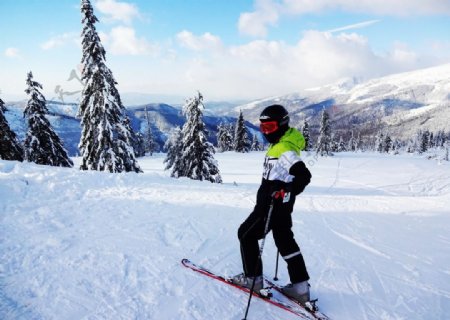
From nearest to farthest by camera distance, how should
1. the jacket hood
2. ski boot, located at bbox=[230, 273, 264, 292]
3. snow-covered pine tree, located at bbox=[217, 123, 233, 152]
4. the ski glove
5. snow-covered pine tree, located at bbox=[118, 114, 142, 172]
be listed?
1. the ski glove
2. the jacket hood
3. ski boot, located at bbox=[230, 273, 264, 292]
4. snow-covered pine tree, located at bbox=[118, 114, 142, 172]
5. snow-covered pine tree, located at bbox=[217, 123, 233, 152]

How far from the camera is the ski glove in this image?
387 cm

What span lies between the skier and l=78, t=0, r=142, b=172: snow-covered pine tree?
18.0m

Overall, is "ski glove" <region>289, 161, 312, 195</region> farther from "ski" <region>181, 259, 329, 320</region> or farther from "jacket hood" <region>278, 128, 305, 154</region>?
"ski" <region>181, 259, 329, 320</region>

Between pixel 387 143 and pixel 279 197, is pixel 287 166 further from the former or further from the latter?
pixel 387 143

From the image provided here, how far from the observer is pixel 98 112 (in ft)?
67.5

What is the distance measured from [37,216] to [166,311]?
440cm

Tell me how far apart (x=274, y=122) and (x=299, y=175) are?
76cm

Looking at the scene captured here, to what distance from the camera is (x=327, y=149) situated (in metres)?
60.0

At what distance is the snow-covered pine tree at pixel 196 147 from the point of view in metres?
25.5

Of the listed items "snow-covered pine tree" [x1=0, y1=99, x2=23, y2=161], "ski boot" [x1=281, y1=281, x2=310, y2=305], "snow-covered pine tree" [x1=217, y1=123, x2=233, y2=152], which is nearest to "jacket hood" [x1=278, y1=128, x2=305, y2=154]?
"ski boot" [x1=281, y1=281, x2=310, y2=305]

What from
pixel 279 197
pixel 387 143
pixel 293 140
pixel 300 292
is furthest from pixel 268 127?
pixel 387 143

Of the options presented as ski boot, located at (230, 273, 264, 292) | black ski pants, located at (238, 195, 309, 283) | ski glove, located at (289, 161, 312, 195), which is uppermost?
ski glove, located at (289, 161, 312, 195)

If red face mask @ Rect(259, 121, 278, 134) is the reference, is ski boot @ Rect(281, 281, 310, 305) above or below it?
below

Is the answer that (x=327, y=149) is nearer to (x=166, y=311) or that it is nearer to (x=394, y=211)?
(x=394, y=211)
